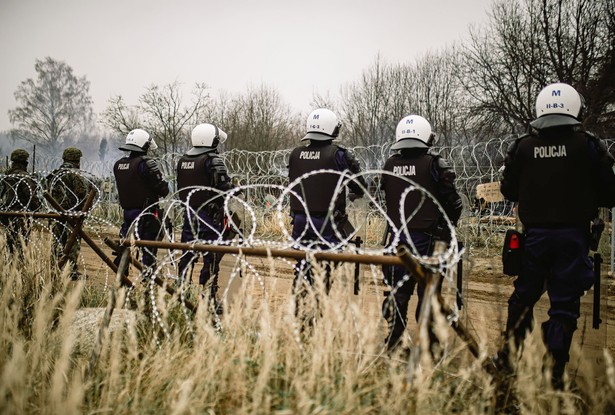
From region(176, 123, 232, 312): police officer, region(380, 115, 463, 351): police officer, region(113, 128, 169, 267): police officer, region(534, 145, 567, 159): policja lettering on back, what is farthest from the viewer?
region(113, 128, 169, 267): police officer

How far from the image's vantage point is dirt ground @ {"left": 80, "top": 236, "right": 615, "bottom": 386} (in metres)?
3.03

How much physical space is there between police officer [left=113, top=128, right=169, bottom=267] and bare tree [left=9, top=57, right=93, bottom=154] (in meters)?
36.9

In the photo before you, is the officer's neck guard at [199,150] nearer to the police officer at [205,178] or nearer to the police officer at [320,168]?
the police officer at [205,178]

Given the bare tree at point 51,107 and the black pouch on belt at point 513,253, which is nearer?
the black pouch on belt at point 513,253

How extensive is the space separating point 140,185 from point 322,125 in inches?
99.8

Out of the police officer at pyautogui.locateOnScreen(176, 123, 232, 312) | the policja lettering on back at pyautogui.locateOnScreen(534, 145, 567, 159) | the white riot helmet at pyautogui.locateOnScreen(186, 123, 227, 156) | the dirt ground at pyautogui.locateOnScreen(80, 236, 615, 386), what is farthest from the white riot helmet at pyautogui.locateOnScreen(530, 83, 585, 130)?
the white riot helmet at pyautogui.locateOnScreen(186, 123, 227, 156)

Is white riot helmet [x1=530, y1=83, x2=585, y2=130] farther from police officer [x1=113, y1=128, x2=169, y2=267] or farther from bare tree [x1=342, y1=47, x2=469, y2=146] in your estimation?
bare tree [x1=342, y1=47, x2=469, y2=146]

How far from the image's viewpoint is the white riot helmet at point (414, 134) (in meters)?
3.89

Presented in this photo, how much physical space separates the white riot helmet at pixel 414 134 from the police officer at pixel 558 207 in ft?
2.44

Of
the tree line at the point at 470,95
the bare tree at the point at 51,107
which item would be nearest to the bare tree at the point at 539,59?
the tree line at the point at 470,95

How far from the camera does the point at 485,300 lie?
18.9ft

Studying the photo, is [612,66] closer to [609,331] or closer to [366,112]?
[366,112]

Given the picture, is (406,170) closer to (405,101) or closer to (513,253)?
(513,253)

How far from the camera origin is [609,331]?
14.5 feet
